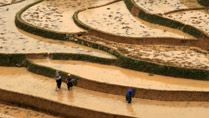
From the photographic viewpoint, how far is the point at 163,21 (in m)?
30.4

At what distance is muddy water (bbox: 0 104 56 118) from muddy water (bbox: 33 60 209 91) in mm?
3006

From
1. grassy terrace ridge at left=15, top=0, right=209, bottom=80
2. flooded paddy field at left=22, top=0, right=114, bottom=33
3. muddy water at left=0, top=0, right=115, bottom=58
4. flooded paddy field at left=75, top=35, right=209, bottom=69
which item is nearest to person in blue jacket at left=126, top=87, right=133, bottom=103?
grassy terrace ridge at left=15, top=0, right=209, bottom=80

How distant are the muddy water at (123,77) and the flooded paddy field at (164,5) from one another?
28.7ft

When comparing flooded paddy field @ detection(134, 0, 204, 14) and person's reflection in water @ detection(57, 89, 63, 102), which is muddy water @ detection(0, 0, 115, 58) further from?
flooded paddy field @ detection(134, 0, 204, 14)

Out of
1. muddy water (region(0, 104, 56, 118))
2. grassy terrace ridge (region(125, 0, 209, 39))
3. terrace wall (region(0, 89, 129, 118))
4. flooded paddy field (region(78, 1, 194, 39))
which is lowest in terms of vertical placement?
muddy water (region(0, 104, 56, 118))

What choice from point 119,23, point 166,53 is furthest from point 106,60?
point 119,23

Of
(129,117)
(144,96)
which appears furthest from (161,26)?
(129,117)

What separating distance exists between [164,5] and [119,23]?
4721mm

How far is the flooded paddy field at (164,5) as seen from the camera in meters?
32.8

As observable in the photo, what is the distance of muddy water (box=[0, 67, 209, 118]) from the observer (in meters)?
21.2

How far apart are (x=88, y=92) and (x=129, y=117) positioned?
3.21m

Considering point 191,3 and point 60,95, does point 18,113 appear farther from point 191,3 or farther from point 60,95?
point 191,3

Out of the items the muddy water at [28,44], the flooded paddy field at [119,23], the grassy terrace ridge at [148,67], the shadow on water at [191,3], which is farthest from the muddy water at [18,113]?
the shadow on water at [191,3]

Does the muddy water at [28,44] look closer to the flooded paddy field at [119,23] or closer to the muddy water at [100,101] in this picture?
the muddy water at [100,101]
